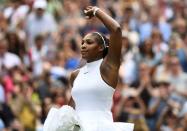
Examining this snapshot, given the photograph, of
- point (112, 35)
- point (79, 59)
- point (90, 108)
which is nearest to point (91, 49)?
point (112, 35)

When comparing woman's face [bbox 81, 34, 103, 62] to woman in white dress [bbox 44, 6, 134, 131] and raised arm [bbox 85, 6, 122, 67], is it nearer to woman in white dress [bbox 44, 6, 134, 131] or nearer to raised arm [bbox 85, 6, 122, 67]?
woman in white dress [bbox 44, 6, 134, 131]

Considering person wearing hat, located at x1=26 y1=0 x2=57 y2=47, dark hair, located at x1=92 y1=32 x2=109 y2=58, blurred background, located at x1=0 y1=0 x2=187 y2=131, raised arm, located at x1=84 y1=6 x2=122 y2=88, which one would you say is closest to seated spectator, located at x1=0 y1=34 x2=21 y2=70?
blurred background, located at x1=0 y1=0 x2=187 y2=131

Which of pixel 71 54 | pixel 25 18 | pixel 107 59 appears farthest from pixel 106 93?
pixel 25 18

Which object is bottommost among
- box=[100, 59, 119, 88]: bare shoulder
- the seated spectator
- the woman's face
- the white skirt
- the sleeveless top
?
the seated spectator

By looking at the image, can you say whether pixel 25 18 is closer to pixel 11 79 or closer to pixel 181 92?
pixel 11 79

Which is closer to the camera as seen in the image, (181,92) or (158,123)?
(158,123)

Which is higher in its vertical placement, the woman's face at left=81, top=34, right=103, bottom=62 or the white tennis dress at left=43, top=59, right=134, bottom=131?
the woman's face at left=81, top=34, right=103, bottom=62

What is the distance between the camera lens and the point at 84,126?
7992mm

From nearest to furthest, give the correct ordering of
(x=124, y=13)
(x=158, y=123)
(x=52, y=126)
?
(x=52, y=126) → (x=158, y=123) → (x=124, y=13)

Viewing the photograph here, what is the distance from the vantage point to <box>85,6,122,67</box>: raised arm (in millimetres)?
8023

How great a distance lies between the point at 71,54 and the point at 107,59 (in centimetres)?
783

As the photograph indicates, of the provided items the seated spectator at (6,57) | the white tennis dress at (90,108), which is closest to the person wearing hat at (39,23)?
the seated spectator at (6,57)

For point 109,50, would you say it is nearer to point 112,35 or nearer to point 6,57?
point 112,35

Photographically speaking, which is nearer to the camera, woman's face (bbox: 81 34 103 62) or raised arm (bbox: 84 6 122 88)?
raised arm (bbox: 84 6 122 88)
